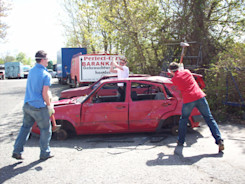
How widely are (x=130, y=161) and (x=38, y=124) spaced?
1.68m

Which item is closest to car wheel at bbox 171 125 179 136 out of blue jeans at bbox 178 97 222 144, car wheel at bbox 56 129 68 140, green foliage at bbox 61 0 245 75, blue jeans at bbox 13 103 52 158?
blue jeans at bbox 178 97 222 144

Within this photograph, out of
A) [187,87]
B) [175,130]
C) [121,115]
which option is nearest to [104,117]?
[121,115]

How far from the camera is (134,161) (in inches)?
166

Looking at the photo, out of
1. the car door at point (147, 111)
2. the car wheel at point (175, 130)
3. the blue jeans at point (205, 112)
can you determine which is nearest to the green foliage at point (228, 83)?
the car wheel at point (175, 130)

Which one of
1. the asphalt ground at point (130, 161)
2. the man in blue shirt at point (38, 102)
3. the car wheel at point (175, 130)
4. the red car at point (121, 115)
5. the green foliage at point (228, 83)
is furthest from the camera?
the green foliage at point (228, 83)

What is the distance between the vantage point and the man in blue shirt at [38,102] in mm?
4008

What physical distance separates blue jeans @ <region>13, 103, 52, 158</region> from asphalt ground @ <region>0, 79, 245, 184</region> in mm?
242

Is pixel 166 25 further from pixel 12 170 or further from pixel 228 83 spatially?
pixel 12 170

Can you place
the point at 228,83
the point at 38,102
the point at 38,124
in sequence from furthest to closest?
the point at 228,83, the point at 38,124, the point at 38,102

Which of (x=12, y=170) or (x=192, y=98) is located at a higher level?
(x=192, y=98)

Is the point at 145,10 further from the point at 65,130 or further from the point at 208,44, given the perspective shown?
the point at 65,130

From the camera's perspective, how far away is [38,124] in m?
4.18

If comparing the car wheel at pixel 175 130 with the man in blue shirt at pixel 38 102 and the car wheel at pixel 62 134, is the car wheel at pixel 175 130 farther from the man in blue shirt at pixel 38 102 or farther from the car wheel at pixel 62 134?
the man in blue shirt at pixel 38 102

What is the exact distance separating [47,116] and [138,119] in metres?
2.11
